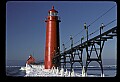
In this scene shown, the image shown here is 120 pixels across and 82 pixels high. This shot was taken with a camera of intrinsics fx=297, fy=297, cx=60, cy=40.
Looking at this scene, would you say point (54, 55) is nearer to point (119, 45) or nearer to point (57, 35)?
point (57, 35)

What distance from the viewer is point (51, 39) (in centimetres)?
1540

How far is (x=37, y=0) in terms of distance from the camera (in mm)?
3162

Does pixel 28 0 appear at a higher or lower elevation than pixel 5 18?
higher

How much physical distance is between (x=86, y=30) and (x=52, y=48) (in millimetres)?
8221

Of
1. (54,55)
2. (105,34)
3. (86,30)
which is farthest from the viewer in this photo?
(54,55)

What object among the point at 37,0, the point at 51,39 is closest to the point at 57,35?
the point at 51,39
